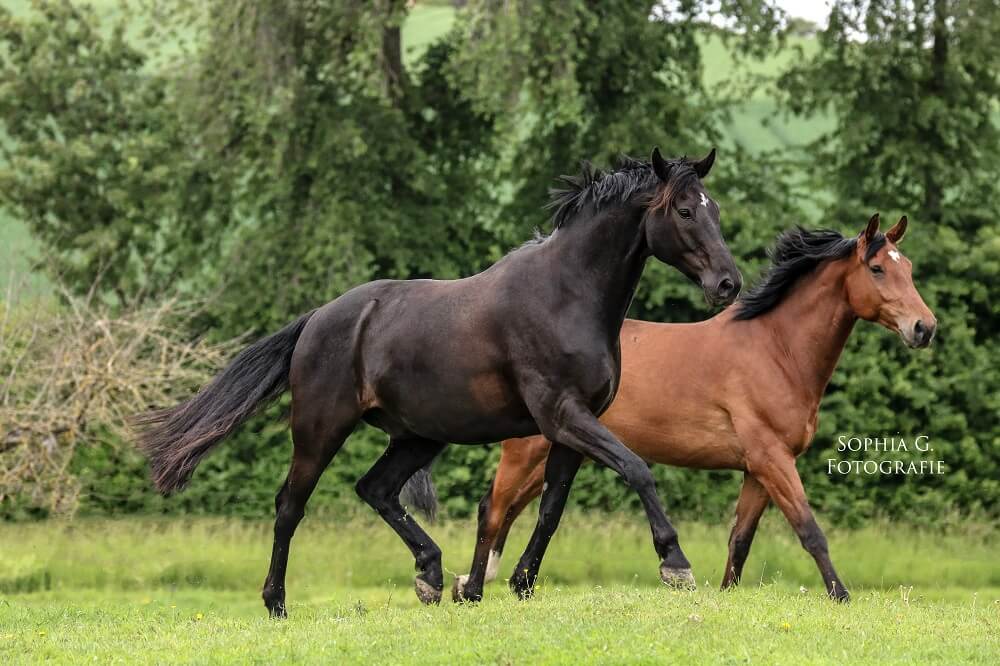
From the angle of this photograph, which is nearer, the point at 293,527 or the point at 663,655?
the point at 663,655

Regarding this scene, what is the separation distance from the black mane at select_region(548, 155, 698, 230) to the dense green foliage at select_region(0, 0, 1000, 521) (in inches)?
257


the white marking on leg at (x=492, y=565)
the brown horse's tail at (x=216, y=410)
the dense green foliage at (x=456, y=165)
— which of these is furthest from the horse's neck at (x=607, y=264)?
the dense green foliage at (x=456, y=165)

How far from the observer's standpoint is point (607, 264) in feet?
25.3

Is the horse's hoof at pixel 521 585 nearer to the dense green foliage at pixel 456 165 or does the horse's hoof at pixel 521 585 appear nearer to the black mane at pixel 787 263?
the black mane at pixel 787 263

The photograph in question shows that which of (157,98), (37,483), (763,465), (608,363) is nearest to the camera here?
(608,363)

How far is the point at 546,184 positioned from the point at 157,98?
199 inches

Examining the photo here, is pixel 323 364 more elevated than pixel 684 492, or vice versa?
pixel 323 364

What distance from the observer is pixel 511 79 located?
47.8 feet

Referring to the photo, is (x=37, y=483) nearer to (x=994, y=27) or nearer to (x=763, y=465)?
(x=763, y=465)

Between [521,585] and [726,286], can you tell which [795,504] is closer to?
[521,585]

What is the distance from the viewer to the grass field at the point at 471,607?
21.5ft

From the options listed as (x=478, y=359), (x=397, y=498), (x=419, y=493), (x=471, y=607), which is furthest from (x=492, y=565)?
(x=478, y=359)

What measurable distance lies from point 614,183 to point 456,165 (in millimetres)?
9020

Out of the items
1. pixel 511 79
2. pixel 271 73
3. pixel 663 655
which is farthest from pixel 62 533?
pixel 663 655
